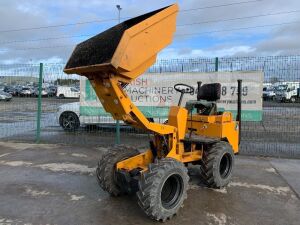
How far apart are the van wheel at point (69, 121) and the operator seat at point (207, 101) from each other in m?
7.27

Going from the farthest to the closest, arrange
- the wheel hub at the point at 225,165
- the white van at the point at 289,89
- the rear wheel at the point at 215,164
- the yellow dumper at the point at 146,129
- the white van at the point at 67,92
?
the white van at the point at 67,92 < the white van at the point at 289,89 < the wheel hub at the point at 225,165 < the rear wheel at the point at 215,164 < the yellow dumper at the point at 146,129

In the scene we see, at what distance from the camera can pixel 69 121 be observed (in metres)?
13.6

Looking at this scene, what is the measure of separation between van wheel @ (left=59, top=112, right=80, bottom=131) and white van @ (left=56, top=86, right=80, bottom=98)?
741 mm

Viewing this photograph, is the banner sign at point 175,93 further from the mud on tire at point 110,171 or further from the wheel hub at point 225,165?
the mud on tire at point 110,171

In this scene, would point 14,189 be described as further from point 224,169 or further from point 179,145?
point 224,169

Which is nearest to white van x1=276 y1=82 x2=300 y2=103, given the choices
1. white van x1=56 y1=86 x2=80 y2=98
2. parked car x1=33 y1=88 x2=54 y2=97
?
white van x1=56 y1=86 x2=80 y2=98

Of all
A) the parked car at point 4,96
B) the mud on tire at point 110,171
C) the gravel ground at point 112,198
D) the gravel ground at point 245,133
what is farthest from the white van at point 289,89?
the parked car at point 4,96

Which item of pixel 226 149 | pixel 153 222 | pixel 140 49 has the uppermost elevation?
pixel 140 49

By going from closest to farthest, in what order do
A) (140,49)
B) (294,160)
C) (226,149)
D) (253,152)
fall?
1. (140,49)
2. (226,149)
3. (294,160)
4. (253,152)

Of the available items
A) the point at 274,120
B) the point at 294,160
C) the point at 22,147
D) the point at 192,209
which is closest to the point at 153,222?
the point at 192,209

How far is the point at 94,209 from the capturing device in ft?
17.5

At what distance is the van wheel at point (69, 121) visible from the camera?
528 inches

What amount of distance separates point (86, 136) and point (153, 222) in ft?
25.6

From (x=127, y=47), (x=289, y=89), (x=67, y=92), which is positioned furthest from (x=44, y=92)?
(x=289, y=89)
